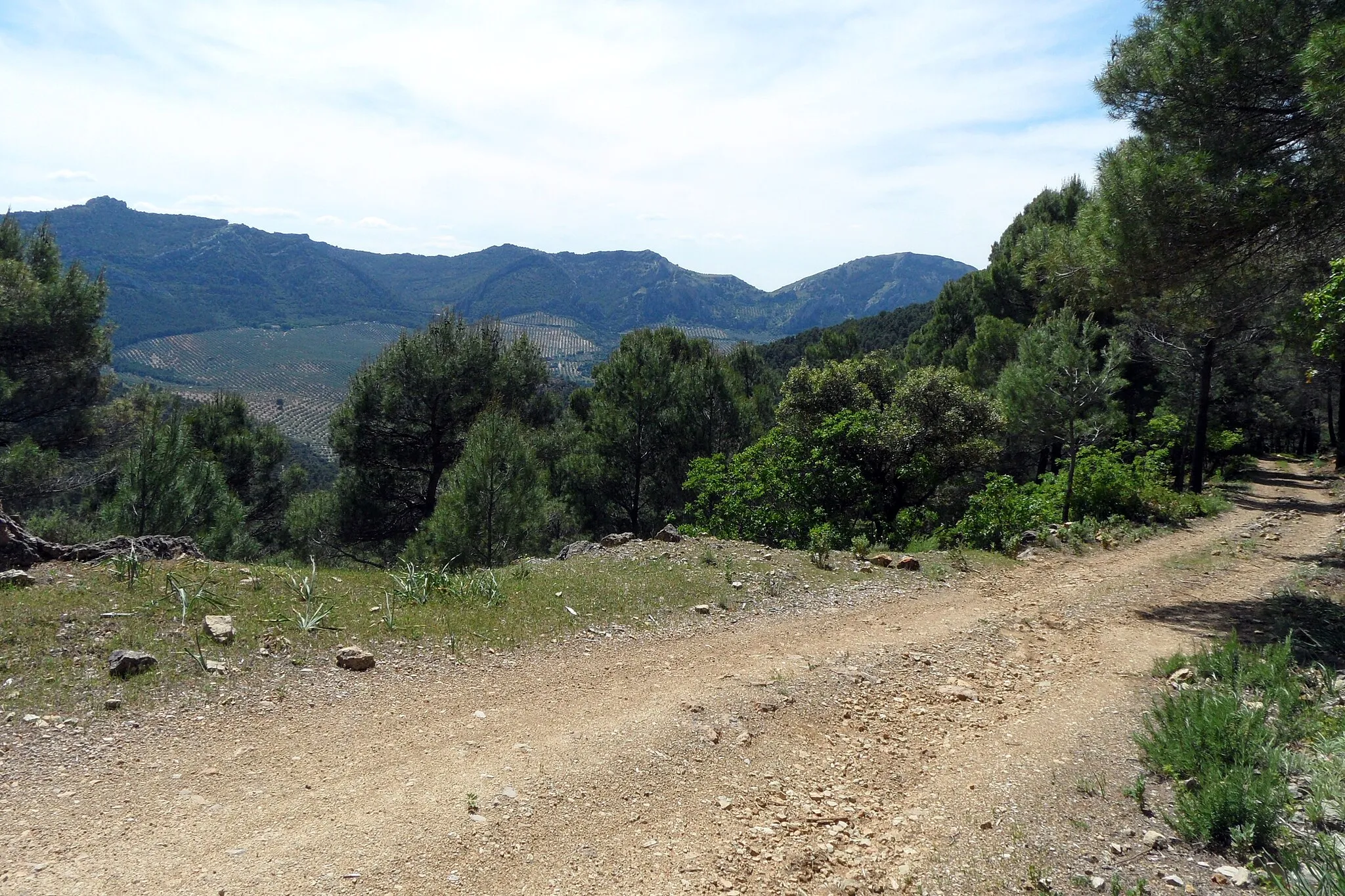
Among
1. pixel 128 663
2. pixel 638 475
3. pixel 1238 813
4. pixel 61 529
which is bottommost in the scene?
pixel 61 529

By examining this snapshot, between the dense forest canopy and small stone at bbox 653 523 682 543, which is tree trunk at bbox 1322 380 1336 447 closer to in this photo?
the dense forest canopy

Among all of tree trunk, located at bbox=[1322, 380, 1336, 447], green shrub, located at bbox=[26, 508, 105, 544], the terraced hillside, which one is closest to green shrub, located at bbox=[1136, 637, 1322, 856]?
green shrub, located at bbox=[26, 508, 105, 544]

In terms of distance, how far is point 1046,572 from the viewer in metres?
10.4

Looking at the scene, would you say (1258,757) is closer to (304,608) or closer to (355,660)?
(355,660)

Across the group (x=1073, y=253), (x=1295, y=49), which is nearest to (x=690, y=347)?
(x=1073, y=253)

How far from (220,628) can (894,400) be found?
494 inches

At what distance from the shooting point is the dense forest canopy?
8.15 m

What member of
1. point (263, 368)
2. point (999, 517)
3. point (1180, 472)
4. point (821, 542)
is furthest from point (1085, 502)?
point (263, 368)

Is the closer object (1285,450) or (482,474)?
(482,474)

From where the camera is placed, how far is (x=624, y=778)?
4625 millimetres

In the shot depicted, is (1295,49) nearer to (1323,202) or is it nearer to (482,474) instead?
(1323,202)

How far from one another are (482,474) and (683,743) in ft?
34.6

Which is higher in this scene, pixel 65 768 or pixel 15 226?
pixel 15 226

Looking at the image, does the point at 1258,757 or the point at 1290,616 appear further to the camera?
the point at 1290,616
